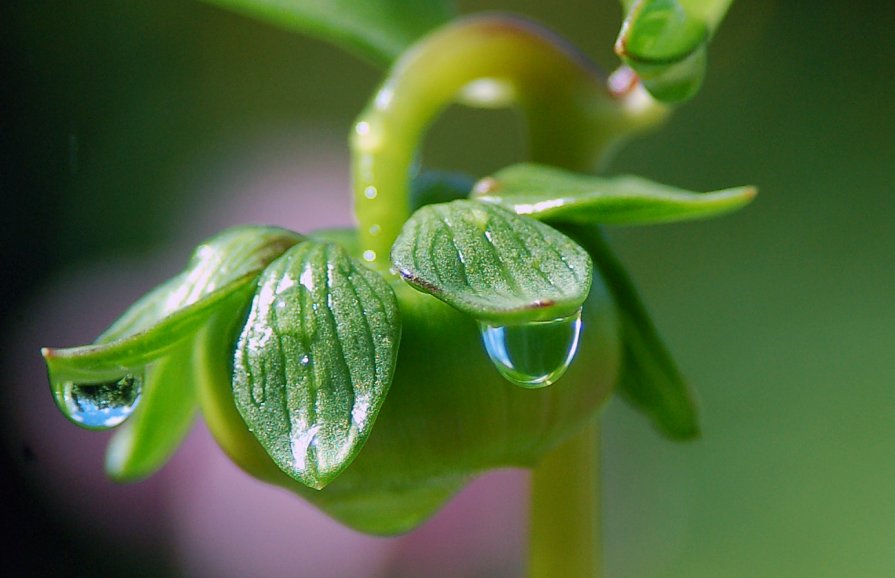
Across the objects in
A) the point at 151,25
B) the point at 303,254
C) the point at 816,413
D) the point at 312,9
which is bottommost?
the point at 816,413

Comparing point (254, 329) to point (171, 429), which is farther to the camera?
point (171, 429)

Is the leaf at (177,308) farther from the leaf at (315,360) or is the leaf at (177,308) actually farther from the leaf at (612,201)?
the leaf at (612,201)

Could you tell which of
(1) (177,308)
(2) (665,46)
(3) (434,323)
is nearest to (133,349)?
(1) (177,308)

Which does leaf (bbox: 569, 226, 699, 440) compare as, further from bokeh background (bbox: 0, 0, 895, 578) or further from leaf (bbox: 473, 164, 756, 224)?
bokeh background (bbox: 0, 0, 895, 578)

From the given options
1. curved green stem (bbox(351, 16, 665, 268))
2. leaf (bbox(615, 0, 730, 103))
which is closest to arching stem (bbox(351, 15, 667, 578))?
curved green stem (bbox(351, 16, 665, 268))

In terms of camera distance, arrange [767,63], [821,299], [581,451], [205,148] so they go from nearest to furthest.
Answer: [581,451] < [821,299] < [767,63] < [205,148]

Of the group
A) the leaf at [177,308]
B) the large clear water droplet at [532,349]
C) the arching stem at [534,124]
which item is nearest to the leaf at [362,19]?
the arching stem at [534,124]

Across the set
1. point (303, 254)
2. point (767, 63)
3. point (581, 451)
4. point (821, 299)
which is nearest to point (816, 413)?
point (821, 299)

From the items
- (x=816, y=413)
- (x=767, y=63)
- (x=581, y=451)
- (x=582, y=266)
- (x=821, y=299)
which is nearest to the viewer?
(x=582, y=266)

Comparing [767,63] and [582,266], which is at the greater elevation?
[767,63]

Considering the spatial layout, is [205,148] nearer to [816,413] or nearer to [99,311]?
Result: [99,311]
